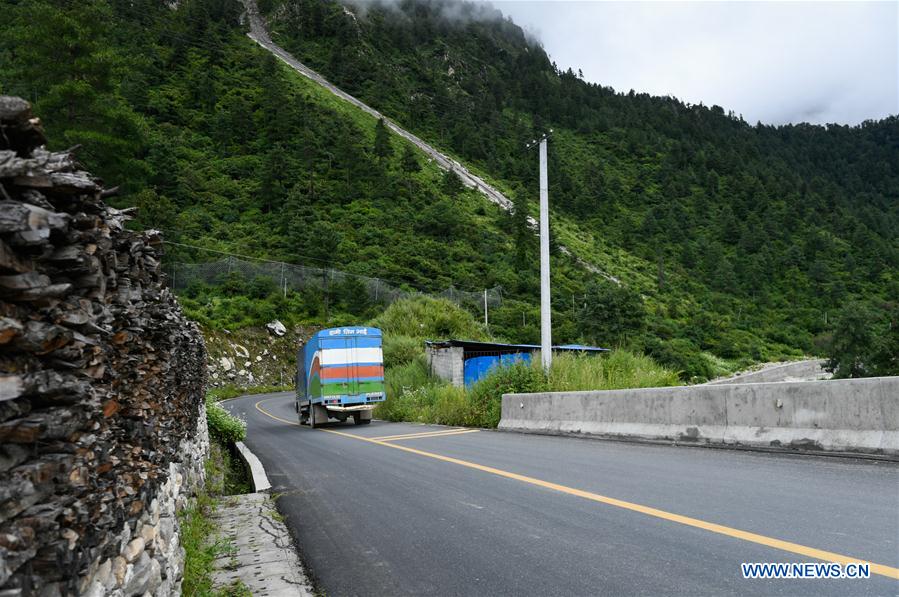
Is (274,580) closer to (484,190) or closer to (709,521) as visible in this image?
(709,521)

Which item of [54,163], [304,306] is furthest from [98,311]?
[304,306]

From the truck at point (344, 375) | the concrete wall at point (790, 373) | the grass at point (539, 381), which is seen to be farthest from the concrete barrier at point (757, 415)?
the concrete wall at point (790, 373)

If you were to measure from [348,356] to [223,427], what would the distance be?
765 centimetres

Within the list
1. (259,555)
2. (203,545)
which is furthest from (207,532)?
(259,555)

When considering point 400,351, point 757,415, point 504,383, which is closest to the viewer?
point 757,415

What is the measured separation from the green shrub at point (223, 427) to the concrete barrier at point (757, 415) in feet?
28.0

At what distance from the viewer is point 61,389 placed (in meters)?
2.31

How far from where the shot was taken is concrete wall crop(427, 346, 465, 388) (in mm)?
28844

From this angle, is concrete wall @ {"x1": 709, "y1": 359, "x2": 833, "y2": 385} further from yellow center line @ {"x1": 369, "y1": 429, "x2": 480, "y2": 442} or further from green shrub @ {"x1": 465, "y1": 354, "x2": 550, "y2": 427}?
yellow center line @ {"x1": 369, "y1": 429, "x2": 480, "y2": 442}

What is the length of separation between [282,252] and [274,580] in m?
59.8

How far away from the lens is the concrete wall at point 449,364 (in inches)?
1136

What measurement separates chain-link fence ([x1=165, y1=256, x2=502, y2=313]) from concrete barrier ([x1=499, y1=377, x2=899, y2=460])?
4015cm

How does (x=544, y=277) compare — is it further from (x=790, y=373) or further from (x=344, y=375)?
(x=790, y=373)

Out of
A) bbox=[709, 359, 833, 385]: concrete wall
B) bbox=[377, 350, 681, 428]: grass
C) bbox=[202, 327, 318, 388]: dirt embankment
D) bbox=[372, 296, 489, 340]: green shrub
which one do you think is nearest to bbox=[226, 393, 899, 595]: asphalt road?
bbox=[377, 350, 681, 428]: grass
